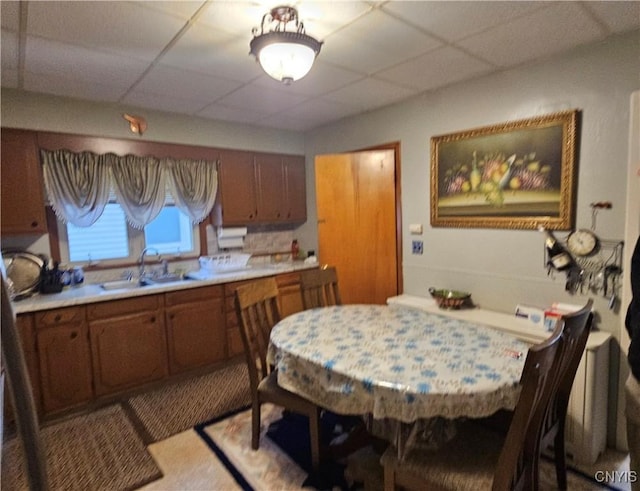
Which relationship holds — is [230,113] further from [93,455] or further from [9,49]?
[93,455]

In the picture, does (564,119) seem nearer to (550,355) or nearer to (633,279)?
(633,279)

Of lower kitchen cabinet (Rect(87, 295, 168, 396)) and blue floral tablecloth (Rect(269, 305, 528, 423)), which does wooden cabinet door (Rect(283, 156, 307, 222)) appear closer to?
lower kitchen cabinet (Rect(87, 295, 168, 396))

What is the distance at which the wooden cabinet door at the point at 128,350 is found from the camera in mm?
2676

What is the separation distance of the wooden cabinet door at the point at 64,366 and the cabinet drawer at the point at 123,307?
12cm

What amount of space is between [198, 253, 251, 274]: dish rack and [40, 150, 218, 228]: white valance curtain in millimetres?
417

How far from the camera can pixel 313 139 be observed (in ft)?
13.7

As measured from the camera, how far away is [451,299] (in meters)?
2.75

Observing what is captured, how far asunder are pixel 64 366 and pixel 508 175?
134 inches

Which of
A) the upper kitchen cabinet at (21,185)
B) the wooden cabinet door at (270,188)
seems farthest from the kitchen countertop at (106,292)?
the wooden cabinet door at (270,188)

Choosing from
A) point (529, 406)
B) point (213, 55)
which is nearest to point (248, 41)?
point (213, 55)

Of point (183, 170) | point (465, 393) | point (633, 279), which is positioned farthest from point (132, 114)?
point (633, 279)

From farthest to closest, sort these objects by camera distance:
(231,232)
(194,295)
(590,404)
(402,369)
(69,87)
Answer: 1. (231,232)
2. (194,295)
3. (69,87)
4. (590,404)
5. (402,369)

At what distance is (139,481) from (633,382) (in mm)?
2407

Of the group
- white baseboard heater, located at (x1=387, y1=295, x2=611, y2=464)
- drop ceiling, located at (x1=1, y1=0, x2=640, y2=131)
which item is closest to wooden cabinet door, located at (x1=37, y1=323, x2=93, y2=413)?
drop ceiling, located at (x1=1, y1=0, x2=640, y2=131)
